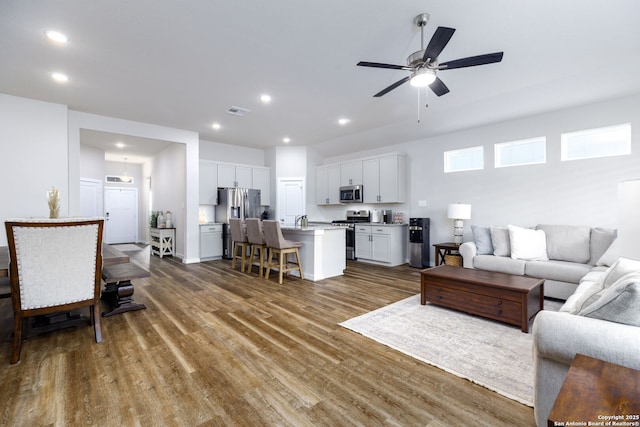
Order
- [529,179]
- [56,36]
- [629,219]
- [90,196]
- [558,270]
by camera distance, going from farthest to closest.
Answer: [90,196], [529,179], [558,270], [56,36], [629,219]

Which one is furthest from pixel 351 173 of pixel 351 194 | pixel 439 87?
pixel 439 87

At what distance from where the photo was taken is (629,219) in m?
1.40

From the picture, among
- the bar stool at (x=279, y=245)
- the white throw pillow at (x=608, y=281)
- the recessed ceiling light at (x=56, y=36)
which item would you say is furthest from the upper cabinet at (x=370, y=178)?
the recessed ceiling light at (x=56, y=36)

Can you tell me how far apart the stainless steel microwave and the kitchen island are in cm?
182

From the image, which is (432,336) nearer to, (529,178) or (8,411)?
(8,411)

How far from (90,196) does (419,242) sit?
8266mm

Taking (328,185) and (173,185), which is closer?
(173,185)

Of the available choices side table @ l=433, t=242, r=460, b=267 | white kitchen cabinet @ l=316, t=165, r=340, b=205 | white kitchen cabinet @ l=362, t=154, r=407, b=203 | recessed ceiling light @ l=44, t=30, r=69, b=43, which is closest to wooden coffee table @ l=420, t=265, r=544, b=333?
side table @ l=433, t=242, r=460, b=267

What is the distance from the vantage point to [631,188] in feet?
4.53

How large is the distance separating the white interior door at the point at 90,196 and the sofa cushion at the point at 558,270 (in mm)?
9429

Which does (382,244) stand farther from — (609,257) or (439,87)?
(439,87)

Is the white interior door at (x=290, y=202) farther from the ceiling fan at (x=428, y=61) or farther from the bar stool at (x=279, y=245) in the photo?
the ceiling fan at (x=428, y=61)

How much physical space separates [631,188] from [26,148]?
21.2ft

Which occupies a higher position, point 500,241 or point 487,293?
point 500,241
